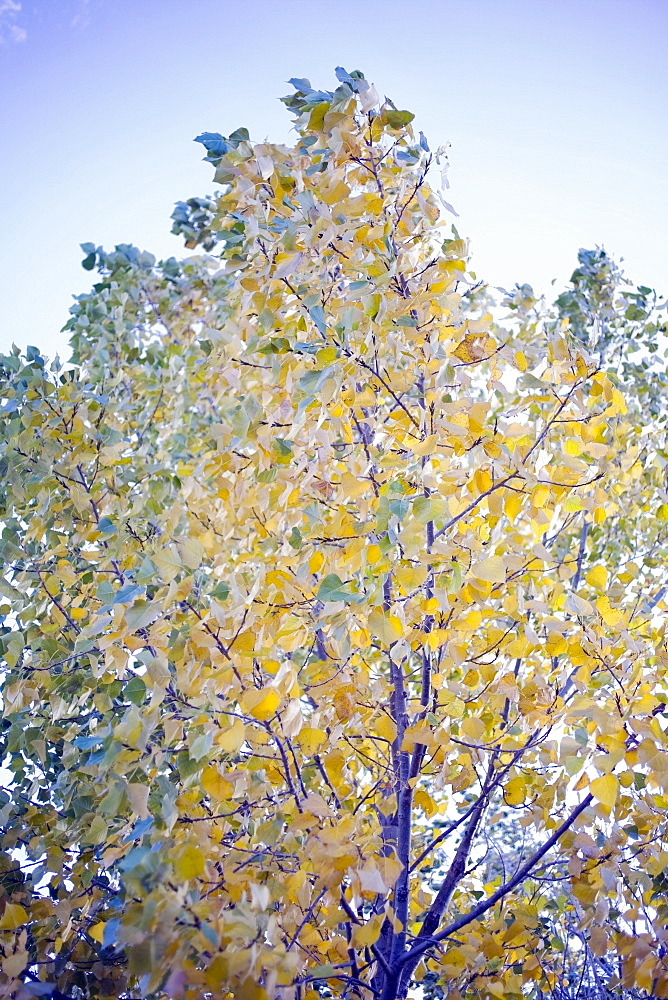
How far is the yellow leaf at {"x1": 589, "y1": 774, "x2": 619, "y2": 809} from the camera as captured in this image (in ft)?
4.07

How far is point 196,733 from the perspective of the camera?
1.40m

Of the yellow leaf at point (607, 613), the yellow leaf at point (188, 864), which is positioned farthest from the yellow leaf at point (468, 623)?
the yellow leaf at point (188, 864)

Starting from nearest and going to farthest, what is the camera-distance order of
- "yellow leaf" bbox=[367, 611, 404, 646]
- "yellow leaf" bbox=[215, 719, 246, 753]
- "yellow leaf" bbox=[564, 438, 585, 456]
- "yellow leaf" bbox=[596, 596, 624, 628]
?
"yellow leaf" bbox=[215, 719, 246, 753] → "yellow leaf" bbox=[367, 611, 404, 646] → "yellow leaf" bbox=[596, 596, 624, 628] → "yellow leaf" bbox=[564, 438, 585, 456]

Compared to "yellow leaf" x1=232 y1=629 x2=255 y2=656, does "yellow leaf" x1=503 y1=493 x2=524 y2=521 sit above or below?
above

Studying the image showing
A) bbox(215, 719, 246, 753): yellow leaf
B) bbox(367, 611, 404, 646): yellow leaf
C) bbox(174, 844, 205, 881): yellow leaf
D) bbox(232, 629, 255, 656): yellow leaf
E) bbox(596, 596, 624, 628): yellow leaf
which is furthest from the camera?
bbox(596, 596, 624, 628): yellow leaf

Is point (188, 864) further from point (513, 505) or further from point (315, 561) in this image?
point (513, 505)

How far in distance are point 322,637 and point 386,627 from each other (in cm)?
82

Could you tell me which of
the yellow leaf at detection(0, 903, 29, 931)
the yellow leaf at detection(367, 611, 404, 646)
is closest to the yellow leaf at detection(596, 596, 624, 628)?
the yellow leaf at detection(367, 611, 404, 646)

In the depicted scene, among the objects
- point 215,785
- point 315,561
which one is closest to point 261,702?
point 215,785

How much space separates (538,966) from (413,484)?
4.22 feet

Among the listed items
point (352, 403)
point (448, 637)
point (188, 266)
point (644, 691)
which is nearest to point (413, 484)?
point (352, 403)

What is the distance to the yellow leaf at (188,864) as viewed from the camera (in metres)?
0.98

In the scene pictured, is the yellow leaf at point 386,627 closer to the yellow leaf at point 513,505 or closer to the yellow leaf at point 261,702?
the yellow leaf at point 261,702

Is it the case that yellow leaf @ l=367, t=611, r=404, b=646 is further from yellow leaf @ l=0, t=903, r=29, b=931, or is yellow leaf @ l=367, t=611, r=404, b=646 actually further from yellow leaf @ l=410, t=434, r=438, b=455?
yellow leaf @ l=0, t=903, r=29, b=931
